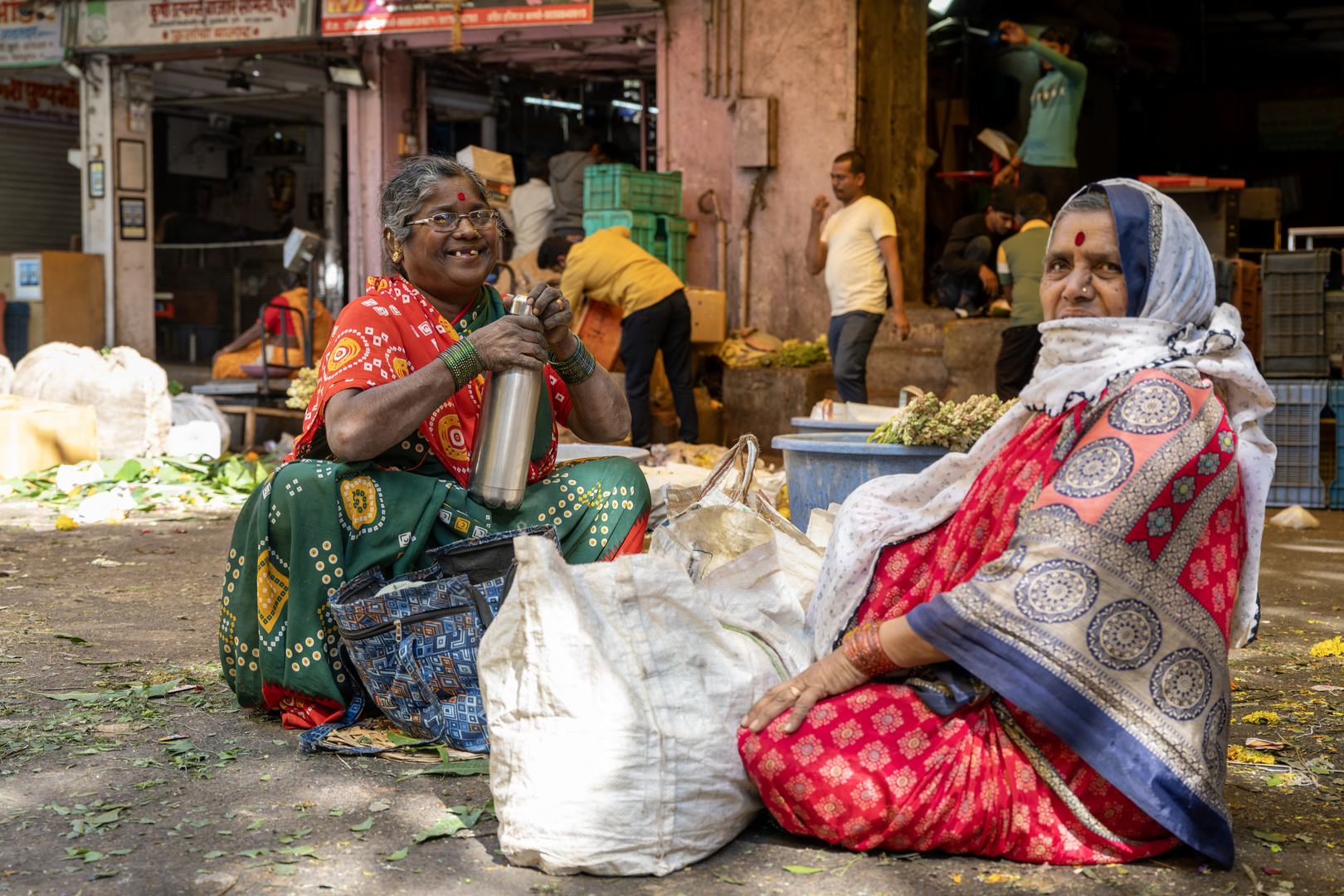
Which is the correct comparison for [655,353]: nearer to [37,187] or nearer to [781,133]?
[781,133]

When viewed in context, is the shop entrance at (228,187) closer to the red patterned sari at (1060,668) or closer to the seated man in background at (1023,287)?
the seated man in background at (1023,287)

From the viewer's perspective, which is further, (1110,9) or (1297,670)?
(1110,9)

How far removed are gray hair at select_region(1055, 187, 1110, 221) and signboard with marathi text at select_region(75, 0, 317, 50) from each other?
10.6 meters

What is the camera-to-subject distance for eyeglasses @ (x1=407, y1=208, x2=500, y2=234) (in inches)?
118

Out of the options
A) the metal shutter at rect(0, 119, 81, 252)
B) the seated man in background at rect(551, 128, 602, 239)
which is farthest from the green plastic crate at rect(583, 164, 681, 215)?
the metal shutter at rect(0, 119, 81, 252)

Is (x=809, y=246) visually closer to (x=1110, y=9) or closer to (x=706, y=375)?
(x=706, y=375)

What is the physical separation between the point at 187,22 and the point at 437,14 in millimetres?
2950

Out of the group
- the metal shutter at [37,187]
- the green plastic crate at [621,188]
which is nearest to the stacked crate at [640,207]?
the green plastic crate at [621,188]

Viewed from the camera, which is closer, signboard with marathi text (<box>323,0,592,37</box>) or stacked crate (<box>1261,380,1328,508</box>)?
stacked crate (<box>1261,380,1328,508</box>)

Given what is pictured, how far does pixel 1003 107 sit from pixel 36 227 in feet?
43.0

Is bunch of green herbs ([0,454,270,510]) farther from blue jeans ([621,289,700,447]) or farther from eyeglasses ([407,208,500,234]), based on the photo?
Result: eyeglasses ([407,208,500,234])

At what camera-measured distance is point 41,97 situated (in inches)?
614

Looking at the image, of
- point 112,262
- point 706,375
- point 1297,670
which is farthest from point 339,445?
point 112,262

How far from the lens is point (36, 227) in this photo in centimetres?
1667
